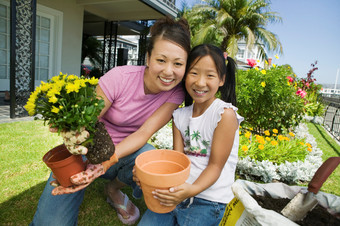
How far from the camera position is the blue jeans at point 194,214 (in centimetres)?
131

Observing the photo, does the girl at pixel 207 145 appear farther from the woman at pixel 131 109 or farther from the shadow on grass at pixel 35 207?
the shadow on grass at pixel 35 207

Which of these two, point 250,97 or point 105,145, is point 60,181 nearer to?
point 105,145

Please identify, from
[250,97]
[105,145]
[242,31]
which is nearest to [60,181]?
[105,145]

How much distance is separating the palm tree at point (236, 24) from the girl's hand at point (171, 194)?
1462 cm

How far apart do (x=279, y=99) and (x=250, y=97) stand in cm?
54

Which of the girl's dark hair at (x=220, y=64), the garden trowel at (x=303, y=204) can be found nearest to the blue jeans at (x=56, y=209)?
the girl's dark hair at (x=220, y=64)

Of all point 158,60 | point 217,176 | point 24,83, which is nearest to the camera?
point 217,176

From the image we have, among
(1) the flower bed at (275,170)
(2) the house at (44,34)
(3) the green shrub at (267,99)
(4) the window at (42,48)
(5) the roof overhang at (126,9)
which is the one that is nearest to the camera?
(1) the flower bed at (275,170)

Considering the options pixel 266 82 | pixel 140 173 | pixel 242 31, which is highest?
pixel 242 31

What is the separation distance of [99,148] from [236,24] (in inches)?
652

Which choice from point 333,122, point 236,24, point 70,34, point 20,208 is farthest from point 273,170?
point 236,24

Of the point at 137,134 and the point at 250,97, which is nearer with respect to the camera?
the point at 137,134

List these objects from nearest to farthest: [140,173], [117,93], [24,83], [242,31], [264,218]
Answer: [264,218]
[140,173]
[117,93]
[24,83]
[242,31]

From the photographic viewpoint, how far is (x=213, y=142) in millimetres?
1333
